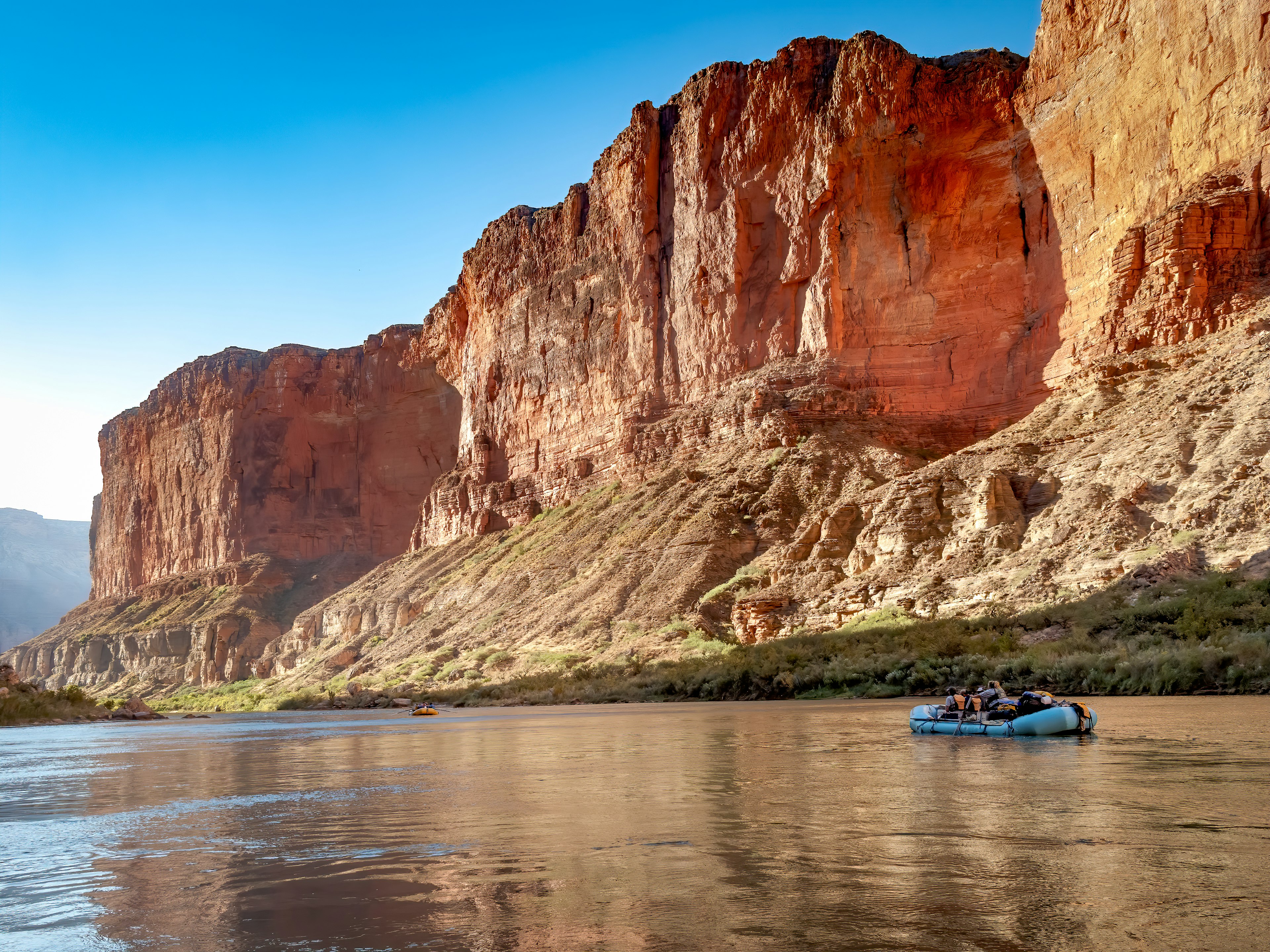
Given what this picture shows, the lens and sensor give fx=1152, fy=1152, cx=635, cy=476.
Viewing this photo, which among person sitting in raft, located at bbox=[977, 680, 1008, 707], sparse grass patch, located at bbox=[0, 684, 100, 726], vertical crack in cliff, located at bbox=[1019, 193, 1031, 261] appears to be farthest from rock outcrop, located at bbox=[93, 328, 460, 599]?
person sitting in raft, located at bbox=[977, 680, 1008, 707]

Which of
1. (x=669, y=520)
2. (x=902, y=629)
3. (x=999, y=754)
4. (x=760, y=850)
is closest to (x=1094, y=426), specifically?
(x=902, y=629)

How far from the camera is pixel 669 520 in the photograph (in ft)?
190

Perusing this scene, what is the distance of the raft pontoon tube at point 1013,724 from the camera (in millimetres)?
18359

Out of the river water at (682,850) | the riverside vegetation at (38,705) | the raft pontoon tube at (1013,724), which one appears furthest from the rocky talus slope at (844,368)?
the river water at (682,850)

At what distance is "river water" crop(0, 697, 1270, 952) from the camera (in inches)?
246

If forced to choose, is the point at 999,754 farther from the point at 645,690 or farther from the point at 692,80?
the point at 692,80

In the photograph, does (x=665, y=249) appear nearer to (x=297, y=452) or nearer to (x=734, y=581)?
(x=734, y=581)

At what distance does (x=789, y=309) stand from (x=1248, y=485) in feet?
110

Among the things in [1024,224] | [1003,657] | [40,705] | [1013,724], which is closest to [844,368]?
[1024,224]

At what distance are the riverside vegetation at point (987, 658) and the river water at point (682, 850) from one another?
357 inches

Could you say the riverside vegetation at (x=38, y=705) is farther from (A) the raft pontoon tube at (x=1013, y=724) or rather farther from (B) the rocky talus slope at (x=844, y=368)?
(A) the raft pontoon tube at (x=1013, y=724)

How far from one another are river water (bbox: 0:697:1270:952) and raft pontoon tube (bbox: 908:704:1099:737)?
25 cm

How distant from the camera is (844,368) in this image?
6088cm

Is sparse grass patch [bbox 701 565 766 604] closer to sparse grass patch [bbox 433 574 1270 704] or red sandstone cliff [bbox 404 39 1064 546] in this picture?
sparse grass patch [bbox 433 574 1270 704]
